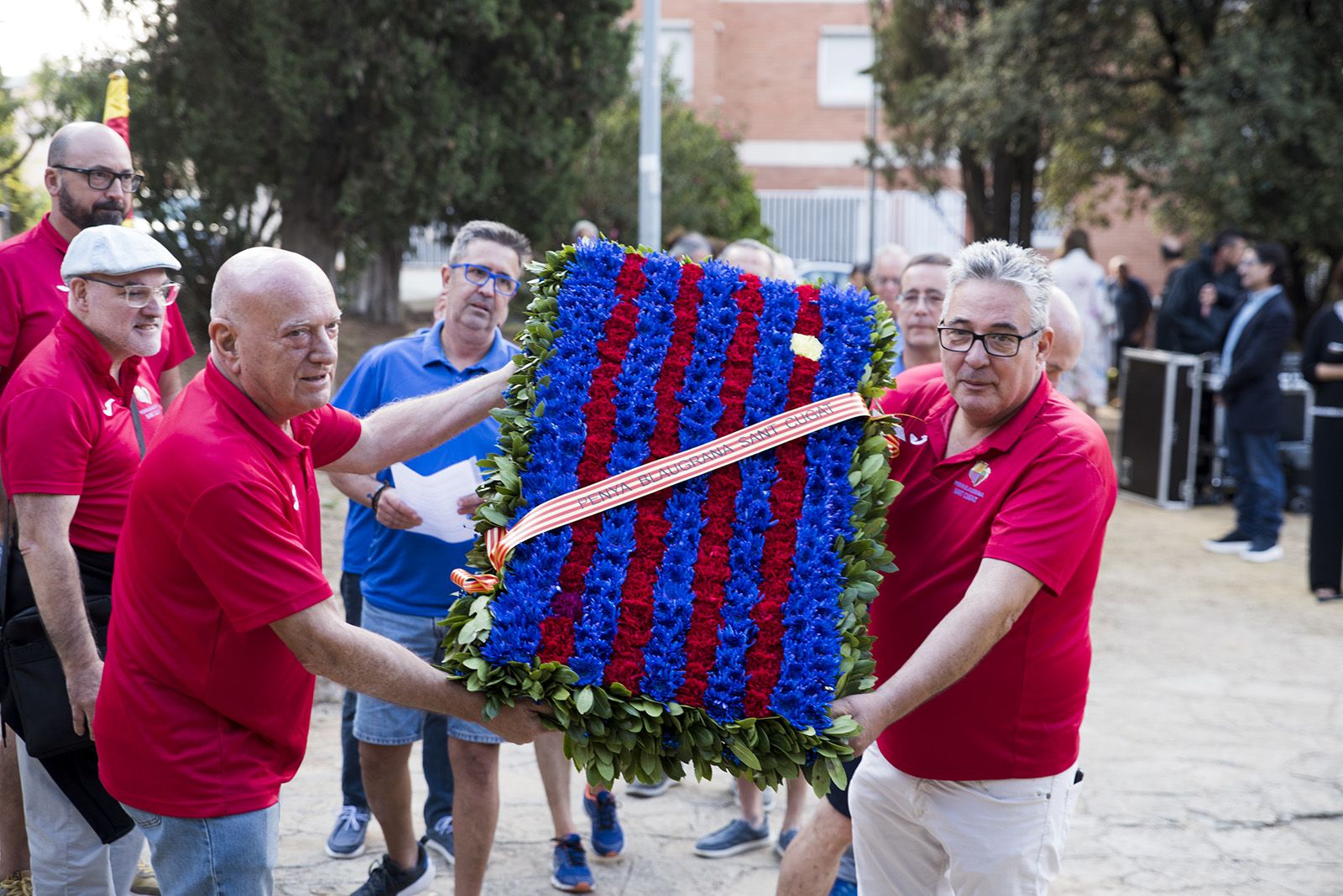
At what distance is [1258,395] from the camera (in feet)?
32.3

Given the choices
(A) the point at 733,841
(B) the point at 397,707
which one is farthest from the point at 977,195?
(B) the point at 397,707

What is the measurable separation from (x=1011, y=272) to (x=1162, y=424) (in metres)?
9.36

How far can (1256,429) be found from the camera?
9.88 m

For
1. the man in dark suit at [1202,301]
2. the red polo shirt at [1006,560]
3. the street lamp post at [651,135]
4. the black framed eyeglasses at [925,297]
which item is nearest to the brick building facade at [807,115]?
the man in dark suit at [1202,301]

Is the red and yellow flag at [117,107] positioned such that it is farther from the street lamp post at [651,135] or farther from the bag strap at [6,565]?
the street lamp post at [651,135]

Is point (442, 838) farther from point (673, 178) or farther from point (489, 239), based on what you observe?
point (673, 178)

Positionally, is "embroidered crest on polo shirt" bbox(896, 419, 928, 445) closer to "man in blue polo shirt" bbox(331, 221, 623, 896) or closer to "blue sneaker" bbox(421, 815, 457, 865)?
"man in blue polo shirt" bbox(331, 221, 623, 896)

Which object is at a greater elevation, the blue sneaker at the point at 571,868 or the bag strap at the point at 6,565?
the bag strap at the point at 6,565

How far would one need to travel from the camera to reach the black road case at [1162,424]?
1152 cm

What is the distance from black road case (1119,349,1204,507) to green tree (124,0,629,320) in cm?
575

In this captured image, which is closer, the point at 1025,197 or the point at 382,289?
the point at 382,289

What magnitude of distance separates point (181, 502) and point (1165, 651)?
6801 mm

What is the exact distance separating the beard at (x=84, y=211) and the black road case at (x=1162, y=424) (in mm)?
9784

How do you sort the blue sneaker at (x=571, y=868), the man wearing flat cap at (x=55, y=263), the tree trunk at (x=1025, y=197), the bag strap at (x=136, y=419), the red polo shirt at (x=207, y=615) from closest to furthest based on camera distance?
the red polo shirt at (x=207, y=615) → the bag strap at (x=136, y=419) → the man wearing flat cap at (x=55, y=263) → the blue sneaker at (x=571, y=868) → the tree trunk at (x=1025, y=197)
